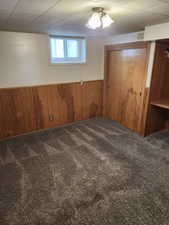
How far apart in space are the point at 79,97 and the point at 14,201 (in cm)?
263

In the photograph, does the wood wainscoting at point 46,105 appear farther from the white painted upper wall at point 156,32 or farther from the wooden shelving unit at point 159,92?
the white painted upper wall at point 156,32

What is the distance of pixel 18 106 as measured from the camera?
3135 millimetres

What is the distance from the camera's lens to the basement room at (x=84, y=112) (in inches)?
64.7

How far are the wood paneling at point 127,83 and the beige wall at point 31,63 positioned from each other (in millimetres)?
675

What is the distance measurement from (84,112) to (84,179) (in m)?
2.20

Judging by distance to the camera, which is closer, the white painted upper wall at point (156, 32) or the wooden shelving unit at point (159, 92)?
the white painted upper wall at point (156, 32)

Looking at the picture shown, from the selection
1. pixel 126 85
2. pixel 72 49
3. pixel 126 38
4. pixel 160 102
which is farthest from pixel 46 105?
pixel 160 102

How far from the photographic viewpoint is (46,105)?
3441 mm

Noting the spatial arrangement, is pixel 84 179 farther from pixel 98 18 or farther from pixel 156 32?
pixel 156 32

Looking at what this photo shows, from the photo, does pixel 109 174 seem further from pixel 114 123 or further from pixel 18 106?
pixel 18 106

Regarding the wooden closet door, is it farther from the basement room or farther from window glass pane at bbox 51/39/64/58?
window glass pane at bbox 51/39/64/58

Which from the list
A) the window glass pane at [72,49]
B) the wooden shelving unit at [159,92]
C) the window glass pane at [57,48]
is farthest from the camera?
the window glass pane at [72,49]

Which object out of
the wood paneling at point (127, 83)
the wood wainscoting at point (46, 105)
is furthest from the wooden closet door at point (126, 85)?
the wood wainscoting at point (46, 105)

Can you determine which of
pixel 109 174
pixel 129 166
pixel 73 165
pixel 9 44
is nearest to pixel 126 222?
pixel 109 174
